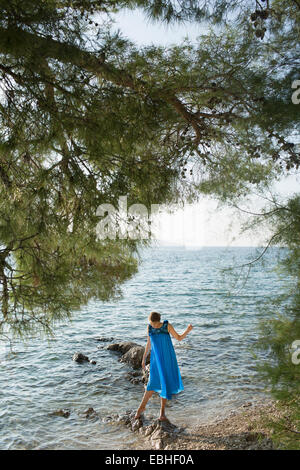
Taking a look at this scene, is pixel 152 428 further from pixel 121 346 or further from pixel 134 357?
pixel 121 346

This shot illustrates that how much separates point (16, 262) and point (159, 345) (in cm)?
189

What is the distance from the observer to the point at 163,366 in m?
4.45

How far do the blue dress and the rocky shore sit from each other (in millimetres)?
389

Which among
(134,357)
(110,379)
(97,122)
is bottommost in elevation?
(110,379)

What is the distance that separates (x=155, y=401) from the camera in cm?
539

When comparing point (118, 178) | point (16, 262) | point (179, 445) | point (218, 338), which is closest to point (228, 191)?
point (118, 178)

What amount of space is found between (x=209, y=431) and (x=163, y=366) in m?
0.83

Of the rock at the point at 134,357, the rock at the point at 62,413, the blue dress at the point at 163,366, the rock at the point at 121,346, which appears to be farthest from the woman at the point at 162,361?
the rock at the point at 121,346

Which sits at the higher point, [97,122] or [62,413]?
[97,122]

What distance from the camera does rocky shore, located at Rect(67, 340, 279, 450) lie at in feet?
12.9

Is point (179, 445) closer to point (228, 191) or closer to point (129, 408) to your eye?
point (129, 408)

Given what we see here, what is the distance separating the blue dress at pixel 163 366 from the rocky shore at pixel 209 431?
389 millimetres

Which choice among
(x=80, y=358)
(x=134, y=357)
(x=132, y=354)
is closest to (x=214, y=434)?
(x=134, y=357)

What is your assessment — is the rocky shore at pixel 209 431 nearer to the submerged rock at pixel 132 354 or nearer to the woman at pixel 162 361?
the woman at pixel 162 361
